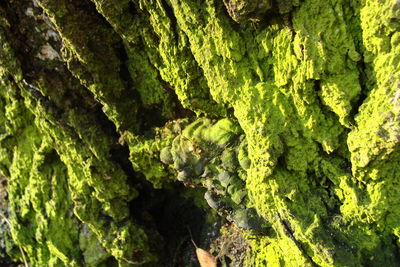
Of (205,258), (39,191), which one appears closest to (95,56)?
(39,191)

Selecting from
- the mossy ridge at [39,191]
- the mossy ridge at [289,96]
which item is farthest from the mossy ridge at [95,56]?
the mossy ridge at [39,191]

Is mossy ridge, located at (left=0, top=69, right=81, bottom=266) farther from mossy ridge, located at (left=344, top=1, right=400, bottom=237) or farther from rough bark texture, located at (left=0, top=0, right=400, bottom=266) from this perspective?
mossy ridge, located at (left=344, top=1, right=400, bottom=237)

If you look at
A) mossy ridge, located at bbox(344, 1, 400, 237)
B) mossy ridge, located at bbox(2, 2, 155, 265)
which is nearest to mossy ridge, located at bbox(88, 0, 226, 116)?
mossy ridge, located at bbox(2, 2, 155, 265)

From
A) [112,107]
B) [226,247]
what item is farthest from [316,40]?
[226,247]

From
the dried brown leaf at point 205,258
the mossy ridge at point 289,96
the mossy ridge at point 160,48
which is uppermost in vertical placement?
the mossy ridge at point 160,48

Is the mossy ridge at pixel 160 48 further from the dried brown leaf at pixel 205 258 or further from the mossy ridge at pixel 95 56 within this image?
the dried brown leaf at pixel 205 258

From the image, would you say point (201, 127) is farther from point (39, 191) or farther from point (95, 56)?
point (39, 191)

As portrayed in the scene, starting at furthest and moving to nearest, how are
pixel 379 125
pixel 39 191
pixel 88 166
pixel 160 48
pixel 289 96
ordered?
pixel 39 191 < pixel 88 166 < pixel 160 48 < pixel 289 96 < pixel 379 125

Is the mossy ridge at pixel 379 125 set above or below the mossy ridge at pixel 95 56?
below

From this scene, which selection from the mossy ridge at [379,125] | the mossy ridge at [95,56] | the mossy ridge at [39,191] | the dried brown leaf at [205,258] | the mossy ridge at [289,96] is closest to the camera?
the mossy ridge at [379,125]
